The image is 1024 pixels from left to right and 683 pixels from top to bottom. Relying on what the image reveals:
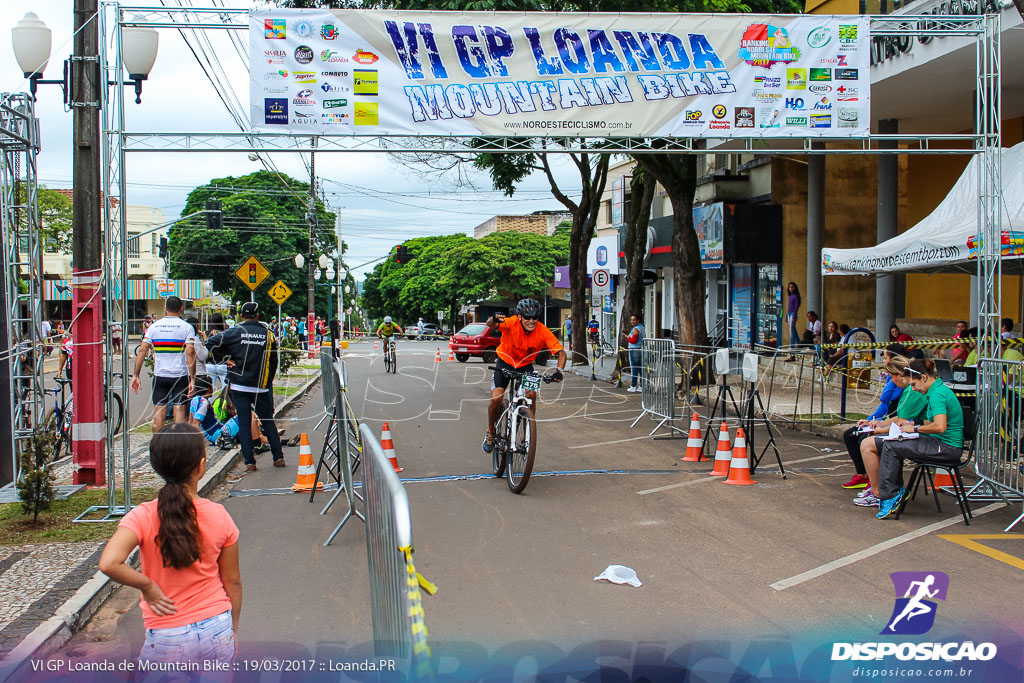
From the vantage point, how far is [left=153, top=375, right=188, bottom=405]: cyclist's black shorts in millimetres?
10484

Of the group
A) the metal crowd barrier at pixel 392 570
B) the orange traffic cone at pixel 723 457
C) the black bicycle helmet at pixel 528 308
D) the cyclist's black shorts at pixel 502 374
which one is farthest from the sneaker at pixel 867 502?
the metal crowd barrier at pixel 392 570

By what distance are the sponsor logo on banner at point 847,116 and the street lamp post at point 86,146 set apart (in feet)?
24.7

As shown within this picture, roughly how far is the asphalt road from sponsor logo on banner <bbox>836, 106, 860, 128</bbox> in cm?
406

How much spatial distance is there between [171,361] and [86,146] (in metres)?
2.75

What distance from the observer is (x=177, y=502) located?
328 cm

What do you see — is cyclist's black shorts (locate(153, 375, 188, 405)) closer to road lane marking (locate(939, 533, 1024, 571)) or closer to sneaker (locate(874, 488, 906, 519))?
sneaker (locate(874, 488, 906, 519))

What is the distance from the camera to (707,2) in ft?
52.7

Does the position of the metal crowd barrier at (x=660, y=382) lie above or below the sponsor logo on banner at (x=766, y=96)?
below

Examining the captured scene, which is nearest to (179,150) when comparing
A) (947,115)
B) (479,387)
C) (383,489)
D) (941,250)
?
(383,489)

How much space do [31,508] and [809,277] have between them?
20.2 m

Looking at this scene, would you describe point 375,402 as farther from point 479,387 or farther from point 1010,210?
point 1010,210

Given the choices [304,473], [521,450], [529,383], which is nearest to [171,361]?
[304,473]

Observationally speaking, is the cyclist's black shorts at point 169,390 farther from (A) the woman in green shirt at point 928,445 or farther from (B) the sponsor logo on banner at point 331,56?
(A) the woman in green shirt at point 928,445

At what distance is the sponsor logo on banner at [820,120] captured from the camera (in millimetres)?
10375
